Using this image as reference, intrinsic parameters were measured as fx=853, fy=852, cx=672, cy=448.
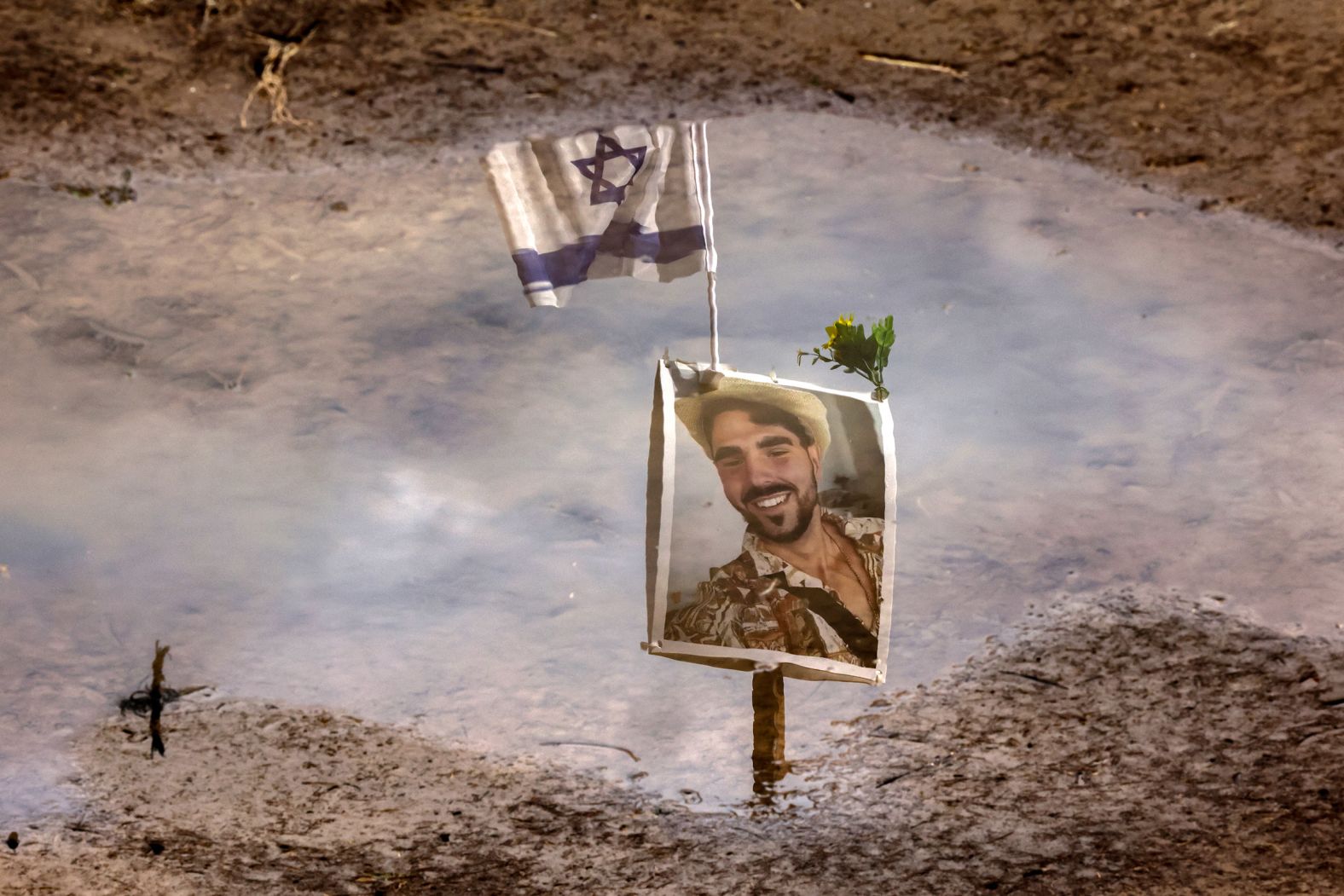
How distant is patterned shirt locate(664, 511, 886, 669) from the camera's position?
1.48 m

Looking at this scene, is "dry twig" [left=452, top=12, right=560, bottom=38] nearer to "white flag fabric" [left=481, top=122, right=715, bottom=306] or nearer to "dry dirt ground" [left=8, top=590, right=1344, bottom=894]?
"white flag fabric" [left=481, top=122, right=715, bottom=306]

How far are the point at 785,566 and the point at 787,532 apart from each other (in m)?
0.06

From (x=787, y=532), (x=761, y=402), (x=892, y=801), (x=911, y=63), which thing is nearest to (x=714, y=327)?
(x=761, y=402)

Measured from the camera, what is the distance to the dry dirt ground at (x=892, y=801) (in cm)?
159

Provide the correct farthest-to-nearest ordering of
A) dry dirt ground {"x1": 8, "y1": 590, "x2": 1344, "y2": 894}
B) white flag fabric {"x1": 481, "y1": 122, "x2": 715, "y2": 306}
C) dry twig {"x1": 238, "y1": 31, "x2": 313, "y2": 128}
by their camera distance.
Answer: dry dirt ground {"x1": 8, "y1": 590, "x2": 1344, "y2": 894} < white flag fabric {"x1": 481, "y1": 122, "x2": 715, "y2": 306} < dry twig {"x1": 238, "y1": 31, "x2": 313, "y2": 128}

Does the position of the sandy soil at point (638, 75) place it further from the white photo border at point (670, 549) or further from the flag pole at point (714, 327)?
the white photo border at point (670, 549)

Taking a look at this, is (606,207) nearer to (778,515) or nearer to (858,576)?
(778,515)

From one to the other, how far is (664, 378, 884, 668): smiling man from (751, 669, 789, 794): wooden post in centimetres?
12

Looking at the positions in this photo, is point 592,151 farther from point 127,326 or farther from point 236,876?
point 236,876

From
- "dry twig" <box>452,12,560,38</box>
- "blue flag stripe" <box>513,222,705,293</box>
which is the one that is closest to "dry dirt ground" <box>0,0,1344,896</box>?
"dry twig" <box>452,12,560,38</box>

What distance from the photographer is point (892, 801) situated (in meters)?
1.76

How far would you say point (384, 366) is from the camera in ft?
4.62

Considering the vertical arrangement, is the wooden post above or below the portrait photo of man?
below

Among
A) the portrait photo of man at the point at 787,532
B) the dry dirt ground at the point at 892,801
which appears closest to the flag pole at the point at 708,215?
the portrait photo of man at the point at 787,532
